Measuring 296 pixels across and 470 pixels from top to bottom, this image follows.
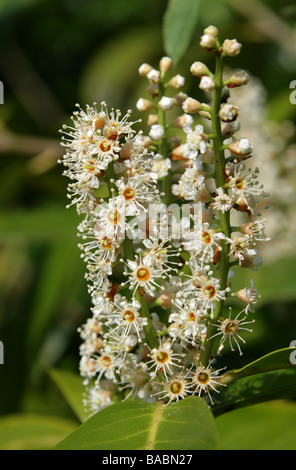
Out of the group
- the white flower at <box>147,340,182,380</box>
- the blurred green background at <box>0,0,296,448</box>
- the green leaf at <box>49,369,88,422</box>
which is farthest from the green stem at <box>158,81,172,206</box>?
the blurred green background at <box>0,0,296,448</box>

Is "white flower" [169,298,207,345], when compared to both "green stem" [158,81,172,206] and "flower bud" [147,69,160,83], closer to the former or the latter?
"green stem" [158,81,172,206]

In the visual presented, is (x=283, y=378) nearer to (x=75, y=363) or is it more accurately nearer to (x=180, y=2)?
(x=180, y=2)

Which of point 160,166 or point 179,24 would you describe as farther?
point 179,24

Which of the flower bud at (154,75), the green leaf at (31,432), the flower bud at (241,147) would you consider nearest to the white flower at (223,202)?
the flower bud at (241,147)

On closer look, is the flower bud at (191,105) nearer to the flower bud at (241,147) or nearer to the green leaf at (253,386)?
the flower bud at (241,147)

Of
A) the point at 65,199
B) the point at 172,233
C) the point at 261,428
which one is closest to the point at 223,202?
the point at 172,233

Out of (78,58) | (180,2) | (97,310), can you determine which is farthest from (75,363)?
(78,58)

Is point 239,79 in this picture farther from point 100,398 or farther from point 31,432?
point 31,432
